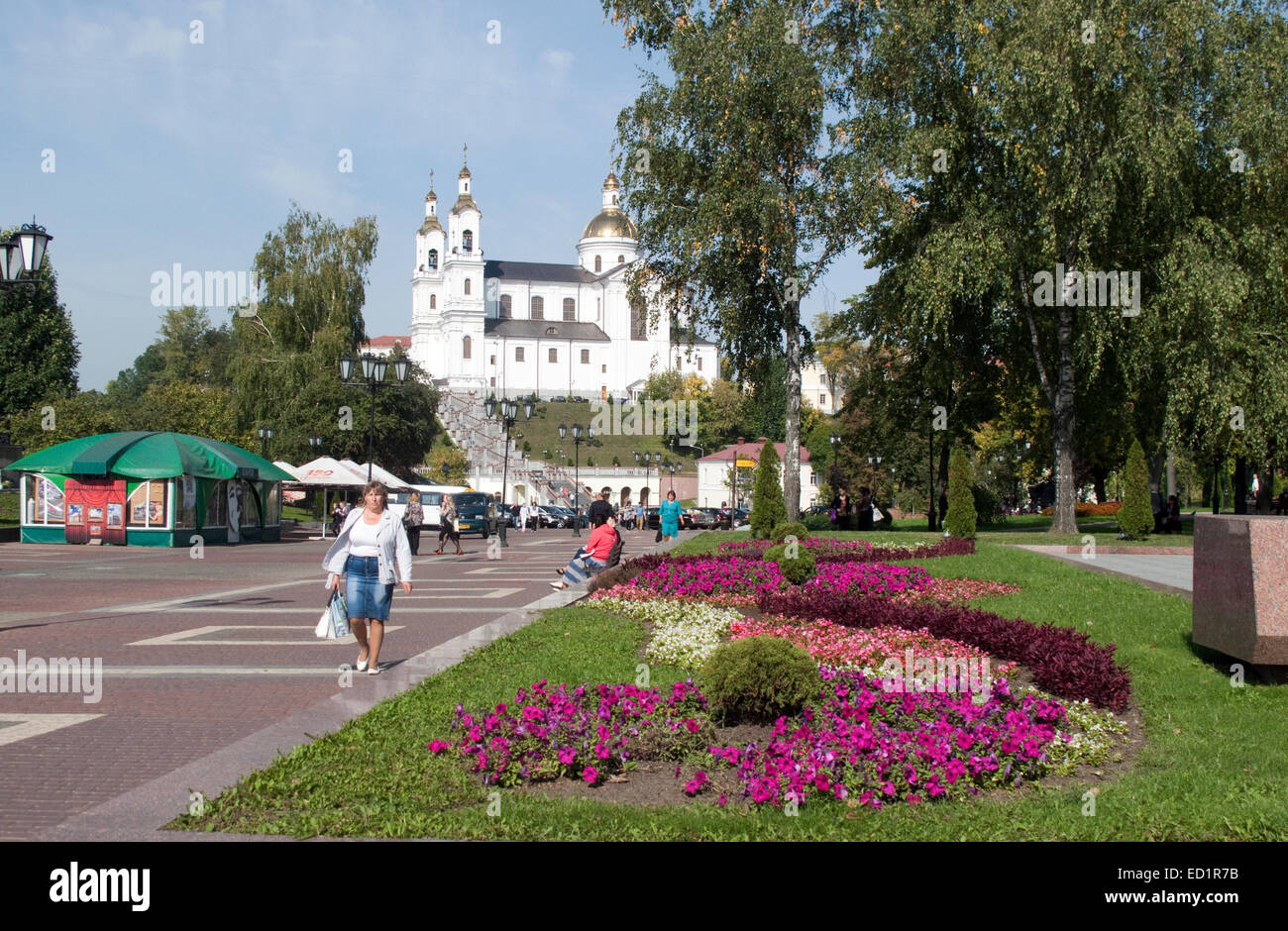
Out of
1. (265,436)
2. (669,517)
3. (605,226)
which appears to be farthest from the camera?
(605,226)

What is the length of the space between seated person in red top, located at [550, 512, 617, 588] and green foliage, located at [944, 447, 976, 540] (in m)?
9.57

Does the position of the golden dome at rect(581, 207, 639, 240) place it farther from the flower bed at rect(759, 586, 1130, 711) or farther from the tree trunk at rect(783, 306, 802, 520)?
the flower bed at rect(759, 586, 1130, 711)

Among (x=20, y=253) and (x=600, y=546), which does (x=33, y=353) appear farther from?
(x=600, y=546)

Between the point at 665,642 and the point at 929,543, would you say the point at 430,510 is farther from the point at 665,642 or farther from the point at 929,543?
the point at 665,642

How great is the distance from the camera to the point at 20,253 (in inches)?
582

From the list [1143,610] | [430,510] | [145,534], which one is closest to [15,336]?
[430,510]

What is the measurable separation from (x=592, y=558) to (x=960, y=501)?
34.7 feet

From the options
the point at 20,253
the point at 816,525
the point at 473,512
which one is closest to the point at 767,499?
the point at 816,525

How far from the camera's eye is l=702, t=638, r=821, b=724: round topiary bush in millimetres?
7312

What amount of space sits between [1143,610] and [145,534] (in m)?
28.7

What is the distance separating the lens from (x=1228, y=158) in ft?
88.0

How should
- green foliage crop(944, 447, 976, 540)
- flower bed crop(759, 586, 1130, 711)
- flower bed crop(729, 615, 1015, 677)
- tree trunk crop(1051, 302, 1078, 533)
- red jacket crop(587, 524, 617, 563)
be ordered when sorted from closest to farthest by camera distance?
flower bed crop(759, 586, 1130, 711)
flower bed crop(729, 615, 1015, 677)
red jacket crop(587, 524, 617, 563)
green foliage crop(944, 447, 976, 540)
tree trunk crop(1051, 302, 1078, 533)

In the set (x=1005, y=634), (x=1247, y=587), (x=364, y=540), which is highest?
(x=364, y=540)

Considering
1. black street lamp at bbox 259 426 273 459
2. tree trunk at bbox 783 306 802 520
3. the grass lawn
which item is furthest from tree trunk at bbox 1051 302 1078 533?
black street lamp at bbox 259 426 273 459
